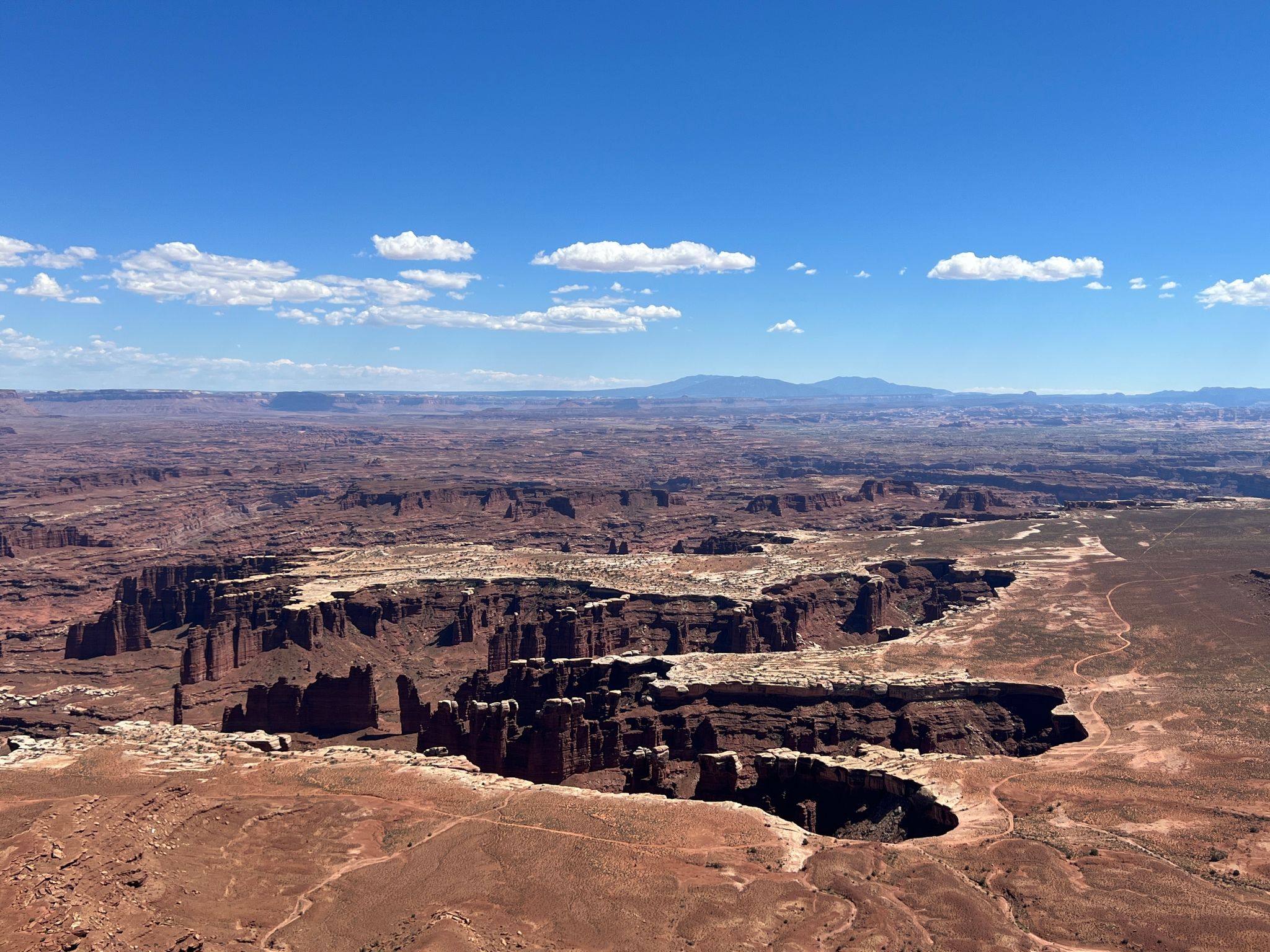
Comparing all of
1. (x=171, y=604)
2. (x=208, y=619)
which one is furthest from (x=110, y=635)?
(x=171, y=604)

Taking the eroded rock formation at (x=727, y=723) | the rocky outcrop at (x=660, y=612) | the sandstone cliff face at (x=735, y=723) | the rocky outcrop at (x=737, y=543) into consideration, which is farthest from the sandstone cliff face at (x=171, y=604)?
the rocky outcrop at (x=737, y=543)

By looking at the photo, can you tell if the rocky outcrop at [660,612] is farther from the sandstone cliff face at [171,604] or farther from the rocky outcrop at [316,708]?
the rocky outcrop at [316,708]

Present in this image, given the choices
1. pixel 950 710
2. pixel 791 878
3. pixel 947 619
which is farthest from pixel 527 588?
pixel 791 878

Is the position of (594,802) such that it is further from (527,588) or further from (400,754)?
(527,588)

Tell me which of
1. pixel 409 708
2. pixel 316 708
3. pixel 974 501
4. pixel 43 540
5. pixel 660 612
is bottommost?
pixel 43 540

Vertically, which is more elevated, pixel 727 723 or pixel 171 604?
pixel 727 723

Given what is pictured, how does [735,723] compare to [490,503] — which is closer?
[735,723]

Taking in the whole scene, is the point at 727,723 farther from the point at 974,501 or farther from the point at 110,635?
the point at 974,501
